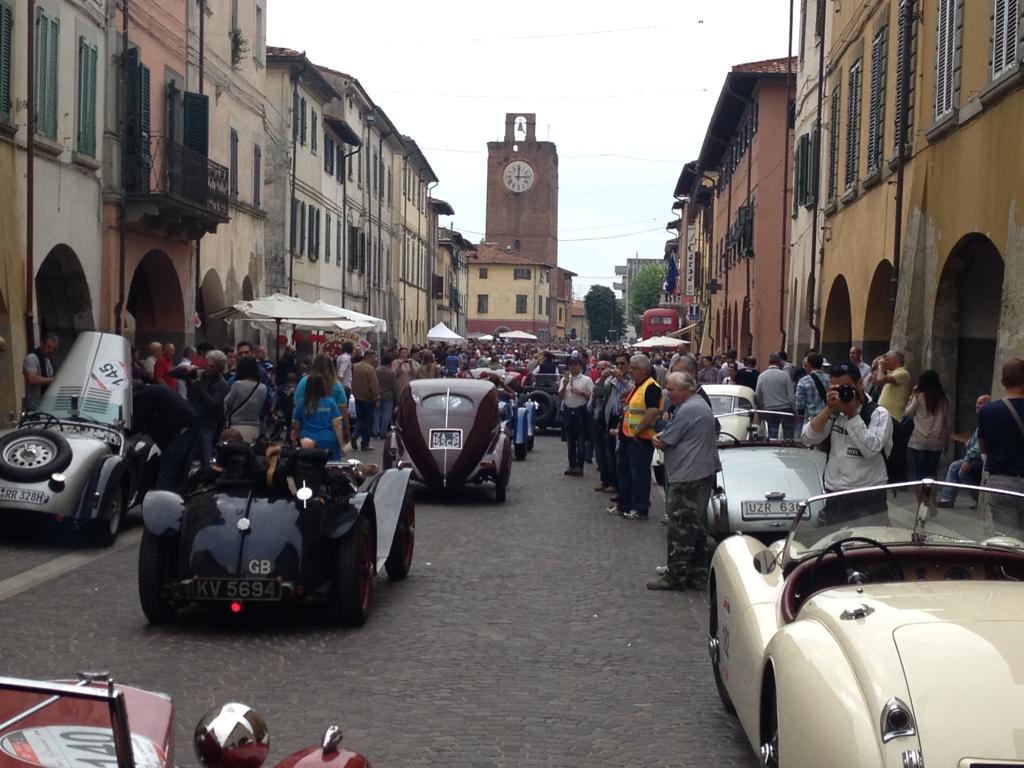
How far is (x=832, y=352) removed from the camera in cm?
2700

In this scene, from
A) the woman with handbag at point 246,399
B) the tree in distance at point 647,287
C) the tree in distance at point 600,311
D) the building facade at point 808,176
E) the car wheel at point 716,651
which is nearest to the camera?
the car wheel at point 716,651

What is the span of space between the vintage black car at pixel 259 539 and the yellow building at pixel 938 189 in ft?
25.0

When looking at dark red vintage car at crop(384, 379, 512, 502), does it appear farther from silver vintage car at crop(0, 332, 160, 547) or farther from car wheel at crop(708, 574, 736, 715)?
car wheel at crop(708, 574, 736, 715)

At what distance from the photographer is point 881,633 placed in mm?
4645

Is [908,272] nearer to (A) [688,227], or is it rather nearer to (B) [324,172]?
(B) [324,172]

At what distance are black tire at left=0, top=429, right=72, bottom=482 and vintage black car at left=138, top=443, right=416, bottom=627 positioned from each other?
3.34 meters

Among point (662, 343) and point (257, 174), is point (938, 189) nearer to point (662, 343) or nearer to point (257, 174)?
point (257, 174)

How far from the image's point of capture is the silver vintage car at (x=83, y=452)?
11.8 m

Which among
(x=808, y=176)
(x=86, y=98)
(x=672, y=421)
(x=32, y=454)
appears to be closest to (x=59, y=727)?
(x=672, y=421)

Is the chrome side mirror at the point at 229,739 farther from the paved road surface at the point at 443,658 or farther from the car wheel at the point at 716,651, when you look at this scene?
the car wheel at the point at 716,651

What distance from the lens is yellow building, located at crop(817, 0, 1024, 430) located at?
568 inches

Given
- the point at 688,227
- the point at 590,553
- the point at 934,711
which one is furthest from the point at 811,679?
the point at 688,227

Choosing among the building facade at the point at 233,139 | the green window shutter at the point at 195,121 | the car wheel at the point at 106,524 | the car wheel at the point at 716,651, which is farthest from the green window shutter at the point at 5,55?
the car wheel at the point at 716,651

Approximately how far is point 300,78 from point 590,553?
97.1ft
